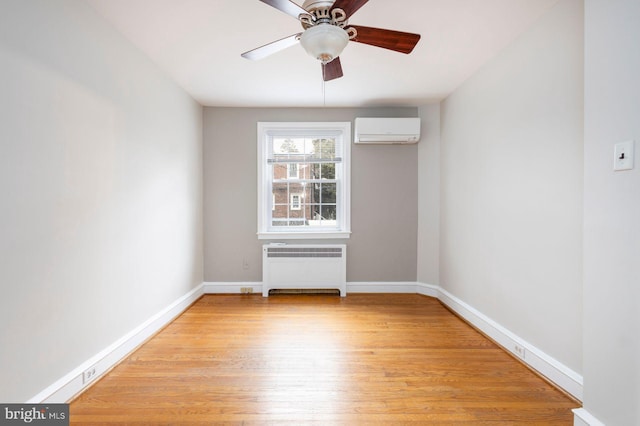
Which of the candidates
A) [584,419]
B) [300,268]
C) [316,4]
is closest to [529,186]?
[584,419]

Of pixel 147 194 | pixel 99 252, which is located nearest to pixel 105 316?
pixel 99 252

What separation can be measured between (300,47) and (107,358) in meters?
2.83

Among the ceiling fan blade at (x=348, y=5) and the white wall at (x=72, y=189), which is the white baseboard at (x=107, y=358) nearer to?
the white wall at (x=72, y=189)

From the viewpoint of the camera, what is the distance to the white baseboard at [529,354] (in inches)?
75.5

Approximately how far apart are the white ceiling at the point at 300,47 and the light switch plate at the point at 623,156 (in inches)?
50.4

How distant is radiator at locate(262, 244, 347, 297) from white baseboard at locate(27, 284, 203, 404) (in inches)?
45.2

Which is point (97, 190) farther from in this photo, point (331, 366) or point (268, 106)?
point (268, 106)

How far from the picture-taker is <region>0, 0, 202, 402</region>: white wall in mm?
1546

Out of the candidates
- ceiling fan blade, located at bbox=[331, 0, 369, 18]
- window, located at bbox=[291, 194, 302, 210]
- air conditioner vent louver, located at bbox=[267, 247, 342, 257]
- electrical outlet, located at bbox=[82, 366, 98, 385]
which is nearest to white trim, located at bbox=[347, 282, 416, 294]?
air conditioner vent louver, located at bbox=[267, 247, 342, 257]

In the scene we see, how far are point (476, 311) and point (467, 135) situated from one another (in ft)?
5.96

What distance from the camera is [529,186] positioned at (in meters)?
2.29

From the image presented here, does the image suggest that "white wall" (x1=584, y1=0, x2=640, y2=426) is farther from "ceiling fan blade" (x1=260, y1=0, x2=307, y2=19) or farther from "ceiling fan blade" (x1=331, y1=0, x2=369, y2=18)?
"ceiling fan blade" (x1=260, y1=0, x2=307, y2=19)

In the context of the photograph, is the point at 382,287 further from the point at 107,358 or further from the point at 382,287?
the point at 107,358

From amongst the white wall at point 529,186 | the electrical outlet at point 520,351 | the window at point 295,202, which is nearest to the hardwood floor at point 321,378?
the electrical outlet at point 520,351
